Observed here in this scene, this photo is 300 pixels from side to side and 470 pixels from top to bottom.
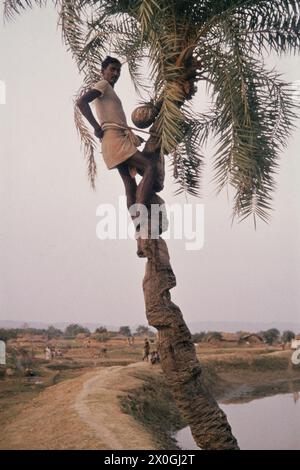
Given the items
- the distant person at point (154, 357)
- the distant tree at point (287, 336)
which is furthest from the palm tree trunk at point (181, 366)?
the distant tree at point (287, 336)

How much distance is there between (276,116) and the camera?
595cm

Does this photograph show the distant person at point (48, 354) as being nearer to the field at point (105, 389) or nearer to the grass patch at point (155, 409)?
the field at point (105, 389)

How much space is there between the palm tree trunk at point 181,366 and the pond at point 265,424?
22.8 inches

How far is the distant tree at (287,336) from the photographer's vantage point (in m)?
7.13

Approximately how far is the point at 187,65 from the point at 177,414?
420 cm

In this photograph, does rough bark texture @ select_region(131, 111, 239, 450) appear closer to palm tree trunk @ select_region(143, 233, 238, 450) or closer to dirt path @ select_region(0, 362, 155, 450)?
palm tree trunk @ select_region(143, 233, 238, 450)

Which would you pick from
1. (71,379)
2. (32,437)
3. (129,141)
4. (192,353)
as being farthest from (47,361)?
(129,141)

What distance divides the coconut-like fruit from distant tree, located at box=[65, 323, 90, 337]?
2.58 metres

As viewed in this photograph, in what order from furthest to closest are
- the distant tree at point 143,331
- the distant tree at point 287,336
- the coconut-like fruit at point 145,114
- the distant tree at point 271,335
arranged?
the distant tree at point 271,335
the distant tree at point 287,336
the distant tree at point 143,331
the coconut-like fruit at point 145,114

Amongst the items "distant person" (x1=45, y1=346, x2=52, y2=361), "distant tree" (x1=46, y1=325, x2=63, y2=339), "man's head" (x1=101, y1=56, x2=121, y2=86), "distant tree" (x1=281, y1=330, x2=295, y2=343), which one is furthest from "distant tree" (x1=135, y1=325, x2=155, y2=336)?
"man's head" (x1=101, y1=56, x2=121, y2=86)

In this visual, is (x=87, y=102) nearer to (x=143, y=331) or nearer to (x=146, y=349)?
(x=143, y=331)

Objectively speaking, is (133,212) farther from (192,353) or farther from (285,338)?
(285,338)

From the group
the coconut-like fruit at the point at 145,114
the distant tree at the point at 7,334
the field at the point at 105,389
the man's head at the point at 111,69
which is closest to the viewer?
the coconut-like fruit at the point at 145,114

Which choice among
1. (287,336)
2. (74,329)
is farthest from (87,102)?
(287,336)
